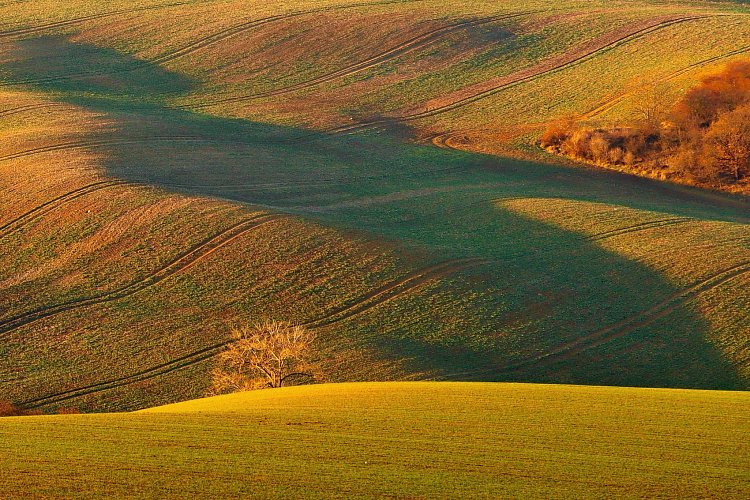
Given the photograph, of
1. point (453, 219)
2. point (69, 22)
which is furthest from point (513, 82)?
point (69, 22)

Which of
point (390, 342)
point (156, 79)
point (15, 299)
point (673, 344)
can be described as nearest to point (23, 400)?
point (15, 299)

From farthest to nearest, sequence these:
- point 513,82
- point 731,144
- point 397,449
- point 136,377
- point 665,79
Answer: point 513,82
point 665,79
point 731,144
point 136,377
point 397,449

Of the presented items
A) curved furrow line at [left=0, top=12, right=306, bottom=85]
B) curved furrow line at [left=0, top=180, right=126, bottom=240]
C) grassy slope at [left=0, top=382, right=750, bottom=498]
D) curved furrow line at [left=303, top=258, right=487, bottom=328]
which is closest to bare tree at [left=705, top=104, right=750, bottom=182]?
curved furrow line at [left=303, top=258, right=487, bottom=328]

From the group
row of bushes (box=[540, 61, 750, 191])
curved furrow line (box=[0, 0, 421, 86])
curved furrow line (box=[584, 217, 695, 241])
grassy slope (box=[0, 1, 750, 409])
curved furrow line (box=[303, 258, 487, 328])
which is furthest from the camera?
curved furrow line (box=[0, 0, 421, 86])

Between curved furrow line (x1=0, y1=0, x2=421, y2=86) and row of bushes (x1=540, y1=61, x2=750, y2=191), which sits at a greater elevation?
curved furrow line (x1=0, y1=0, x2=421, y2=86)

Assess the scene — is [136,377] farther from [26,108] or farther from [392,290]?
[26,108]

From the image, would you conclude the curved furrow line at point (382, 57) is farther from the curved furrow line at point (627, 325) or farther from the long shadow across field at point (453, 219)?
the curved furrow line at point (627, 325)

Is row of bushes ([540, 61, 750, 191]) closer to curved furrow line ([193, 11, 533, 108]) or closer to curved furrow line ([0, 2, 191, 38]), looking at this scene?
curved furrow line ([193, 11, 533, 108])
